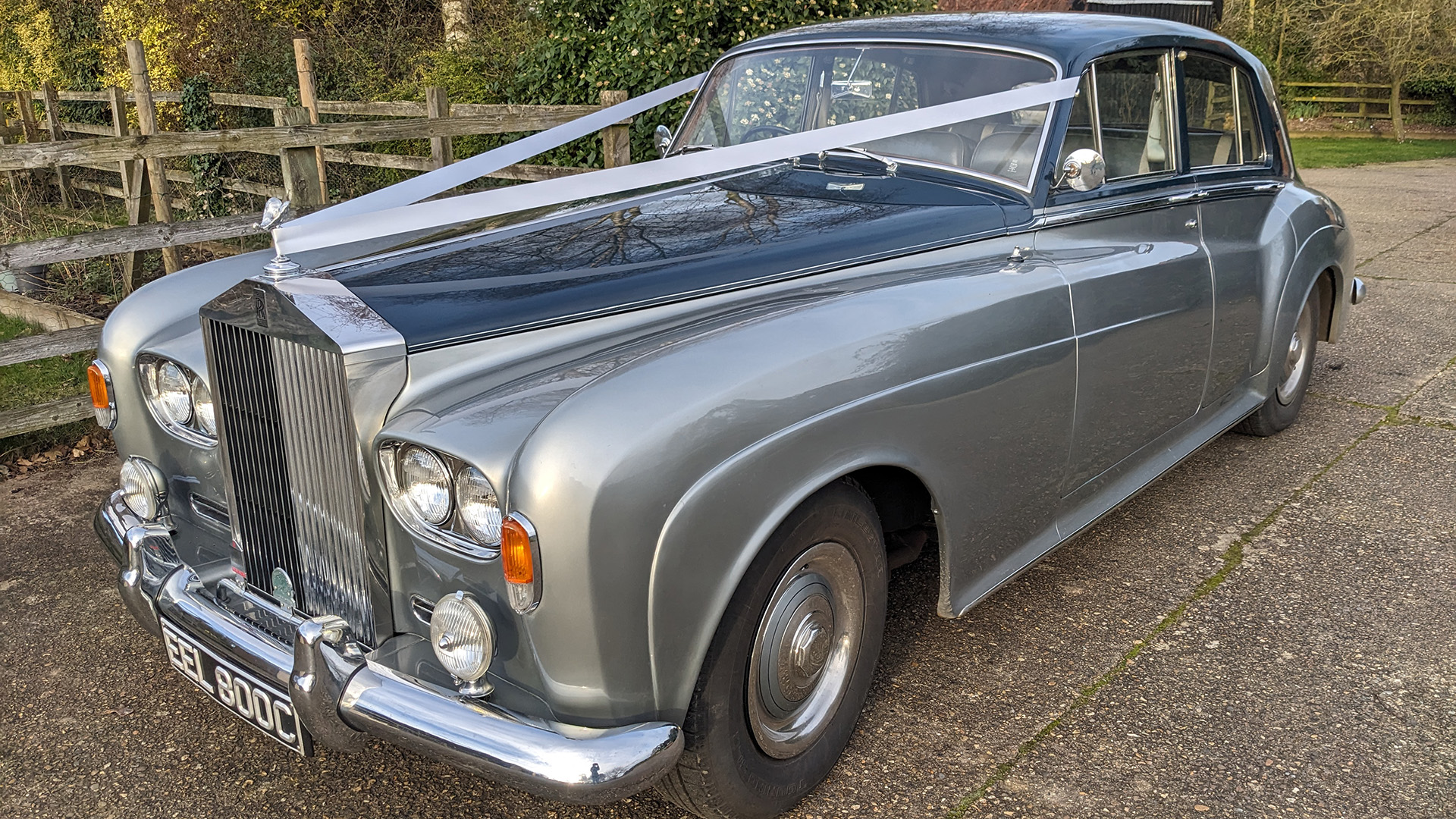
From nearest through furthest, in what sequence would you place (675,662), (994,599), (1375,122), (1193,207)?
(675,662)
(994,599)
(1193,207)
(1375,122)

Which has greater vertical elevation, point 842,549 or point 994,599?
point 842,549

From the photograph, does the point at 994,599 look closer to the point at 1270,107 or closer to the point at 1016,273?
the point at 1016,273

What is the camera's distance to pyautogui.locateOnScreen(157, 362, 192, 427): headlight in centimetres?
281

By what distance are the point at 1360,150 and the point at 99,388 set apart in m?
20.0

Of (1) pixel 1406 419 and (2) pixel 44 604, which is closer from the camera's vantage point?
(2) pixel 44 604

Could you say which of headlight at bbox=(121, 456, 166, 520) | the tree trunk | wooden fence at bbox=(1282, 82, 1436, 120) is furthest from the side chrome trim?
wooden fence at bbox=(1282, 82, 1436, 120)

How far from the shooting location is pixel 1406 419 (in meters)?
5.07

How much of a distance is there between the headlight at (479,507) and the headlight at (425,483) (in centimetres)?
4

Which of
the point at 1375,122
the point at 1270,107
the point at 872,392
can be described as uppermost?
the point at 1270,107

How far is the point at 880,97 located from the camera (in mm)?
3639

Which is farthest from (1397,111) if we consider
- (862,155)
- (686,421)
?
(686,421)

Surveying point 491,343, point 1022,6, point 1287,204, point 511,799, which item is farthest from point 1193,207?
point 1022,6

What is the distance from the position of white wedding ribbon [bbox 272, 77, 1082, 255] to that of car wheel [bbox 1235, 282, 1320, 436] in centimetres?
212

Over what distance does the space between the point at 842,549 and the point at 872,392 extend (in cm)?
37
